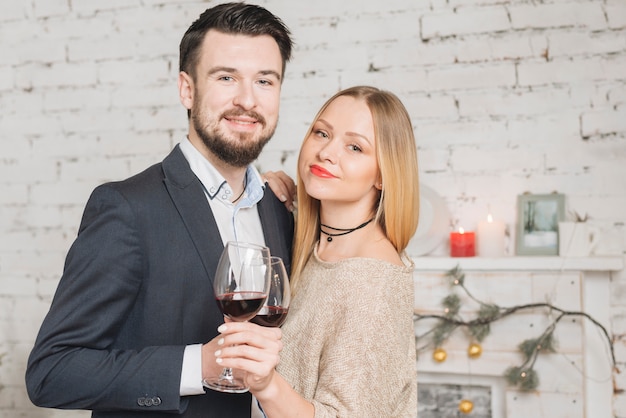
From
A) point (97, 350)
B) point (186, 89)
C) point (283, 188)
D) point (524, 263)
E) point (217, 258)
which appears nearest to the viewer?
point (97, 350)

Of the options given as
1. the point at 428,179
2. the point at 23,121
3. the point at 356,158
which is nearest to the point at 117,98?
the point at 23,121

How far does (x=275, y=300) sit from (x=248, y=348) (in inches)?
4.8

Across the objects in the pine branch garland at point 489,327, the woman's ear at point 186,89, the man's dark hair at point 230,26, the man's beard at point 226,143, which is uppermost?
the man's dark hair at point 230,26

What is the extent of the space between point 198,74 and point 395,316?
2.55 feet

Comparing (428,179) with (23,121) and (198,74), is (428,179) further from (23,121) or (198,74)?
(23,121)

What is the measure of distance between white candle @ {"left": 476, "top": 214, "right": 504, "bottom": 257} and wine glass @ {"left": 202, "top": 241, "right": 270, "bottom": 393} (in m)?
1.85

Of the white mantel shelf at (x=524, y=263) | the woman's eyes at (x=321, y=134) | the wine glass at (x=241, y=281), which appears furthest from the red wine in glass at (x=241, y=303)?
the white mantel shelf at (x=524, y=263)

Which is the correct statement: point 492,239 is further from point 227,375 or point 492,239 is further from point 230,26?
point 227,375

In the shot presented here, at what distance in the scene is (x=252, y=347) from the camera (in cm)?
117

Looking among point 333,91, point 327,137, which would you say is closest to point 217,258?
point 327,137

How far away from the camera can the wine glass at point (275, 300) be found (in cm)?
125

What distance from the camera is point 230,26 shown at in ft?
5.68

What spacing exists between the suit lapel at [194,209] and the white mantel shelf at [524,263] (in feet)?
4.91

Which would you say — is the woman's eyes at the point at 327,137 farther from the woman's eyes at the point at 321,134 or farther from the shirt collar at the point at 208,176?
the shirt collar at the point at 208,176
